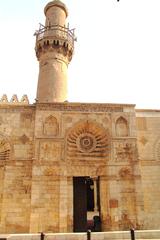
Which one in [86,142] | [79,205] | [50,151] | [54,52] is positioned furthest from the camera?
[54,52]

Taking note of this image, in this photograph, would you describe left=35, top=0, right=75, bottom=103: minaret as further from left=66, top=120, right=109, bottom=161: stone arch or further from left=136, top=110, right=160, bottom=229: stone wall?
left=136, top=110, right=160, bottom=229: stone wall

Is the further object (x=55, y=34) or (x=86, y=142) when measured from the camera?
(x=55, y=34)

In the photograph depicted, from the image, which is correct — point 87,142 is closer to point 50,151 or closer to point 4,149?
point 50,151

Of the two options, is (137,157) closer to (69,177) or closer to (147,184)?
(147,184)

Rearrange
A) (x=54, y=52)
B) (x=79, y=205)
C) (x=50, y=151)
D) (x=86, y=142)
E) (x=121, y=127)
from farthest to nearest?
(x=54, y=52)
(x=121, y=127)
(x=86, y=142)
(x=79, y=205)
(x=50, y=151)

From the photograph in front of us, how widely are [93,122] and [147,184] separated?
354 centimetres

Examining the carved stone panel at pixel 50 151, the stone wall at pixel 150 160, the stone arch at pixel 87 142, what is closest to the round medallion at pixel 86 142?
the stone arch at pixel 87 142

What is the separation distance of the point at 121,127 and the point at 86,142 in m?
1.72

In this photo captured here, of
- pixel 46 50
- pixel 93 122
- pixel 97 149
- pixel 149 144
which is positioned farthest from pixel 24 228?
pixel 46 50

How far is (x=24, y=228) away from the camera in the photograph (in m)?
10.5

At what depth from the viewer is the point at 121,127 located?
12.4 m

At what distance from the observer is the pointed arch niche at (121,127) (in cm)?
1223

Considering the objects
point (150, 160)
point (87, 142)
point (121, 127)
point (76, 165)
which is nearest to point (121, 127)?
point (121, 127)

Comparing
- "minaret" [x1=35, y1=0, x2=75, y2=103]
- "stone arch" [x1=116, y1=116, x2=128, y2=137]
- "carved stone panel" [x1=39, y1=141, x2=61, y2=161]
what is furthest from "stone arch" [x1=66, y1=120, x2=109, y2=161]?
"minaret" [x1=35, y1=0, x2=75, y2=103]
